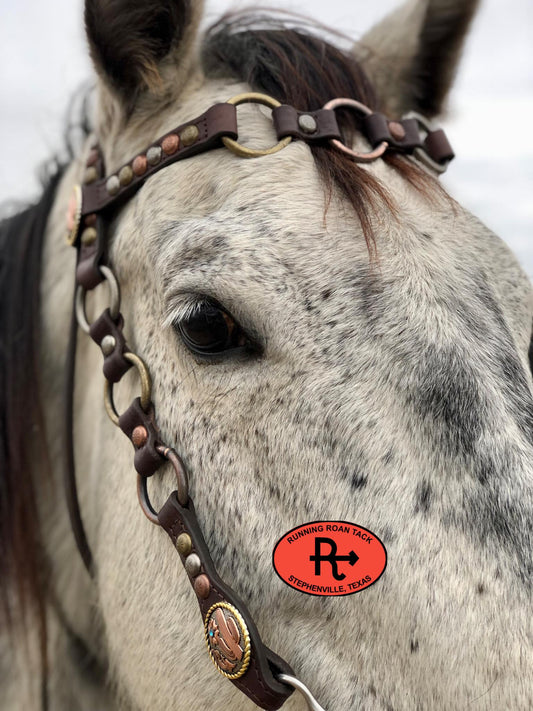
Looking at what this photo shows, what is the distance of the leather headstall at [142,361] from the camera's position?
1.33 meters

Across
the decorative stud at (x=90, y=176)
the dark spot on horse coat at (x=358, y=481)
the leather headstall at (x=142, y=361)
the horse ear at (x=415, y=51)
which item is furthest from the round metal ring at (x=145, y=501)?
the horse ear at (x=415, y=51)

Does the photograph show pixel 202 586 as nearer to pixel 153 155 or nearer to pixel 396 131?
pixel 153 155

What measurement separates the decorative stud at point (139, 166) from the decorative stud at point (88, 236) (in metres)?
0.21

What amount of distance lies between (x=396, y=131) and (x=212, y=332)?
780 millimetres

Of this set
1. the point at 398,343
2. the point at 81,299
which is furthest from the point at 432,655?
the point at 81,299

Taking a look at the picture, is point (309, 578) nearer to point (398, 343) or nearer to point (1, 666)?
point (398, 343)

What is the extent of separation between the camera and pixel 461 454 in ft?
3.99

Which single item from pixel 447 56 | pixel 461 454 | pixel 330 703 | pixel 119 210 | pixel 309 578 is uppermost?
pixel 447 56

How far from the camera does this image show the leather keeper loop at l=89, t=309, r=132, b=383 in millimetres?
1646

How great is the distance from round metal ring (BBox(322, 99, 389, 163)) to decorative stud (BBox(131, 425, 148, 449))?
80cm

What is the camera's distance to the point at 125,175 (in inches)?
69.6

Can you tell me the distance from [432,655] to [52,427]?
135cm

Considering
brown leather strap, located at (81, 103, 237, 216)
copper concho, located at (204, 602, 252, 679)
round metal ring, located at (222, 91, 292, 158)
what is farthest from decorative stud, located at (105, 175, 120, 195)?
copper concho, located at (204, 602, 252, 679)

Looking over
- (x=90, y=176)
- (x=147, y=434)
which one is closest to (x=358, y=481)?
(x=147, y=434)
